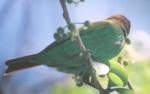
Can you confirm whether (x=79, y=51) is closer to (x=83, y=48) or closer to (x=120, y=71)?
(x=83, y=48)

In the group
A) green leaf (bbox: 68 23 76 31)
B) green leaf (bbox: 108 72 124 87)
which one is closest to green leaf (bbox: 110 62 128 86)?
green leaf (bbox: 108 72 124 87)

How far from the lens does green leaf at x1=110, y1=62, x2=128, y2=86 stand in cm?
131

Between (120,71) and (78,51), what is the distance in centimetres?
18

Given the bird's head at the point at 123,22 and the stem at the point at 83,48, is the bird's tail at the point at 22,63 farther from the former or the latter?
the bird's head at the point at 123,22

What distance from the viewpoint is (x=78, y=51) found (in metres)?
1.23

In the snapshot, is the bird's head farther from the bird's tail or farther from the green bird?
the bird's tail

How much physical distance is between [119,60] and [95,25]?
5.5 inches

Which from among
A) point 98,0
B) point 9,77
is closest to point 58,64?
point 9,77

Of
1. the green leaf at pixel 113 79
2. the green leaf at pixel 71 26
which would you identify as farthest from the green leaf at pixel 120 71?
the green leaf at pixel 71 26

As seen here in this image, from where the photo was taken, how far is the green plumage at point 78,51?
1252 millimetres

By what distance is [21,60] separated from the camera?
1.28 metres

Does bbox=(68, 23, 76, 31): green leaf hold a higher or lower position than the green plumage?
higher

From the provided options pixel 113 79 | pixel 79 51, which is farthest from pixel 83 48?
pixel 113 79

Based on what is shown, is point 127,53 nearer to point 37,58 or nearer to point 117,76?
point 117,76
